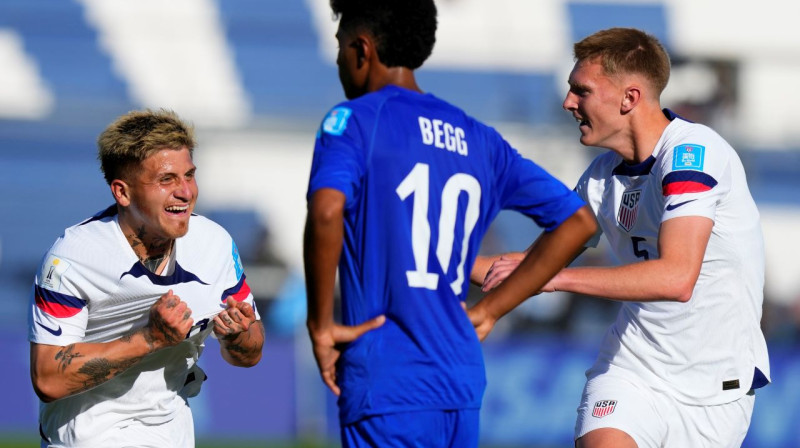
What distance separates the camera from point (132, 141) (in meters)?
4.36

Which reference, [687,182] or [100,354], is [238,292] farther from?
[687,182]

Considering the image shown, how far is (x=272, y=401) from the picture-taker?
1160cm

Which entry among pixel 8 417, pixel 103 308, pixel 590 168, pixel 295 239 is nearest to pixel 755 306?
pixel 590 168

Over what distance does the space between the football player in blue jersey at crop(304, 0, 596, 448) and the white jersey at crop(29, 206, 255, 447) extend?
104 cm

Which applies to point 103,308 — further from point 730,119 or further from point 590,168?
point 730,119

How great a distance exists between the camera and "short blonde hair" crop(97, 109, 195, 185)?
4359 millimetres

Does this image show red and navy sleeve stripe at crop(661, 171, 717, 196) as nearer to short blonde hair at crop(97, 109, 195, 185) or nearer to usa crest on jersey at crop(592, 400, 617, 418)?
usa crest on jersey at crop(592, 400, 617, 418)

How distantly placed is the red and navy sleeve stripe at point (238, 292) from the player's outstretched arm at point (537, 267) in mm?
1146

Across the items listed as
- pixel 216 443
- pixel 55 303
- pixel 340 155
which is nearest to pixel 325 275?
pixel 340 155

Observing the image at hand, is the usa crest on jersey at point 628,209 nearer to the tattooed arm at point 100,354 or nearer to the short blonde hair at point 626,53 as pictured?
the short blonde hair at point 626,53

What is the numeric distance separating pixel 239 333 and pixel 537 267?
123 centimetres

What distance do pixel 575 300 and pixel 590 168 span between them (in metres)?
8.69

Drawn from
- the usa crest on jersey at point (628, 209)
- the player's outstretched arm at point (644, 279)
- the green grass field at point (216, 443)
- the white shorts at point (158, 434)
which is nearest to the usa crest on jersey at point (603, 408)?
the player's outstretched arm at point (644, 279)

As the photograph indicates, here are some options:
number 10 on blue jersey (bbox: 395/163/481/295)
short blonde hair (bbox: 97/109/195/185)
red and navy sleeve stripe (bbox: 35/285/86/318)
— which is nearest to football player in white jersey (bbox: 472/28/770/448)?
number 10 on blue jersey (bbox: 395/163/481/295)
